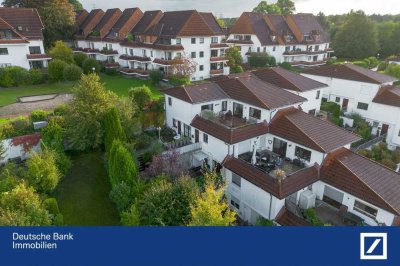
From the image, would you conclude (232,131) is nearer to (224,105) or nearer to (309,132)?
(309,132)

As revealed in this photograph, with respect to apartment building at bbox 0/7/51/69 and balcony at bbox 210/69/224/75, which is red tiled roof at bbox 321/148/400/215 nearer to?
balcony at bbox 210/69/224/75

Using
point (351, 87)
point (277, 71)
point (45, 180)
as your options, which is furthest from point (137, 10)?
point (45, 180)

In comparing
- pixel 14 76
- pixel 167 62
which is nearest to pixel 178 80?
pixel 167 62

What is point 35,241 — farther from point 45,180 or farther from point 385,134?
point 385,134

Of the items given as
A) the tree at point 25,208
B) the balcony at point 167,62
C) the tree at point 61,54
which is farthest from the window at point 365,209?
the tree at point 61,54

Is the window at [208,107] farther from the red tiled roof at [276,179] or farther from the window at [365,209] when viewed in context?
the window at [365,209]

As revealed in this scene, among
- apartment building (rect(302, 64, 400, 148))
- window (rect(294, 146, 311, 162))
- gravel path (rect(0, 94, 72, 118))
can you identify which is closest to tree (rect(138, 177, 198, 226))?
window (rect(294, 146, 311, 162))
